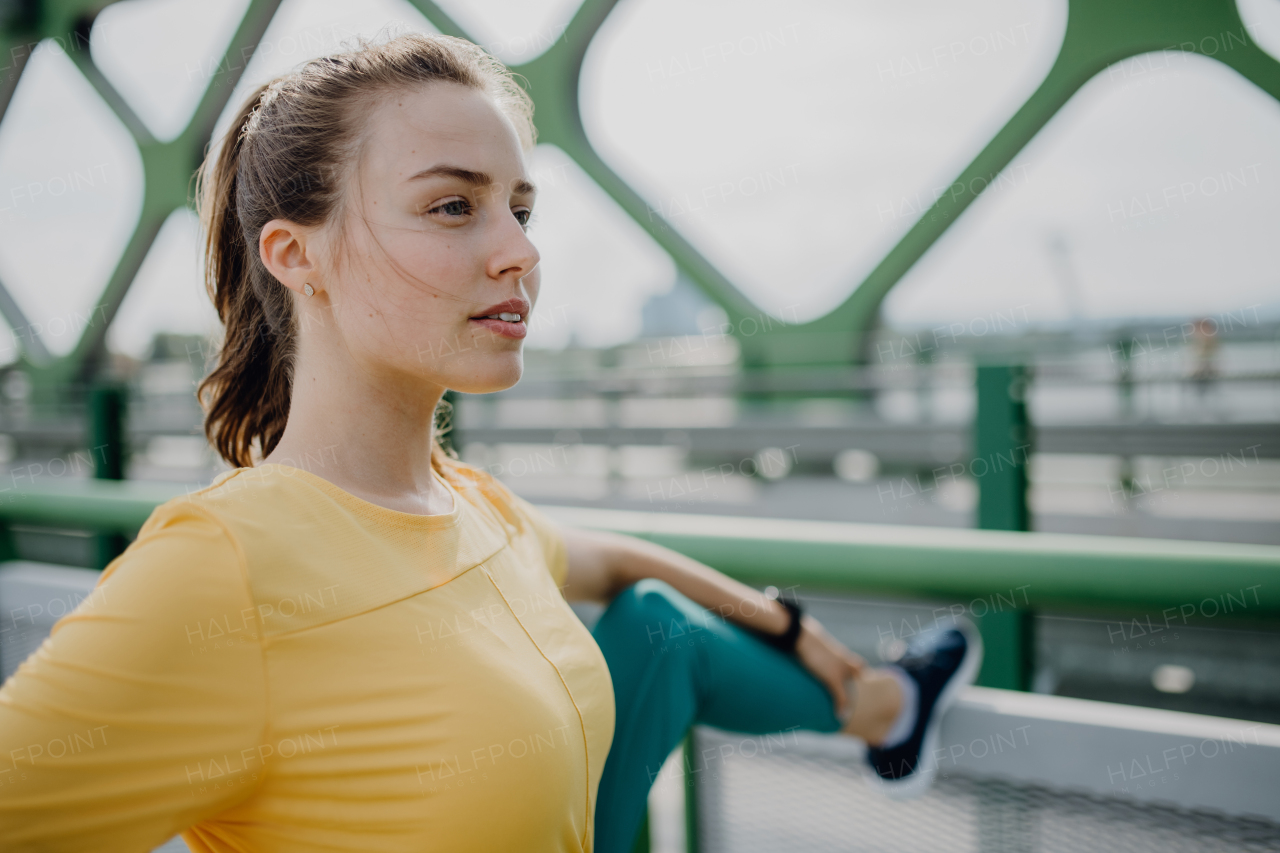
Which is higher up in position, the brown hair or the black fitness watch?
the brown hair

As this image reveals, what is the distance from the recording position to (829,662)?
4.22 ft

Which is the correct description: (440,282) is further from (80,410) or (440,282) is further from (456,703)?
(80,410)

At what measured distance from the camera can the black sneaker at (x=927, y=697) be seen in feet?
3.77

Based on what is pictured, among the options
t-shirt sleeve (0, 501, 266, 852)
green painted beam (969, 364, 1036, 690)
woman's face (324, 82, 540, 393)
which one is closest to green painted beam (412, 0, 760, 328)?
green painted beam (969, 364, 1036, 690)

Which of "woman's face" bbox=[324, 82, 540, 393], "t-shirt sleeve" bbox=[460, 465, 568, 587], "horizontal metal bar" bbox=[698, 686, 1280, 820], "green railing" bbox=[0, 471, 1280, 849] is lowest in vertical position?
"horizontal metal bar" bbox=[698, 686, 1280, 820]

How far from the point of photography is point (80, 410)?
26.1 feet

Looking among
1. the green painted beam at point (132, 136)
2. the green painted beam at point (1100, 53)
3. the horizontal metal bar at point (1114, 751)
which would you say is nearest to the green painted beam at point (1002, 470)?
the horizontal metal bar at point (1114, 751)

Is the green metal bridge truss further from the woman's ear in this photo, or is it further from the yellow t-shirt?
the yellow t-shirt

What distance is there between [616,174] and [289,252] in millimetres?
6375

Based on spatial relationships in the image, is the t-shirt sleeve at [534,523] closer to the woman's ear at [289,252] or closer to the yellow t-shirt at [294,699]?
the yellow t-shirt at [294,699]

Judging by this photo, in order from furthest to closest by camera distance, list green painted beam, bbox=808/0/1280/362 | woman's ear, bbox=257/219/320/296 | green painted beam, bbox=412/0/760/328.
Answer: green painted beam, bbox=412/0/760/328
green painted beam, bbox=808/0/1280/362
woman's ear, bbox=257/219/320/296

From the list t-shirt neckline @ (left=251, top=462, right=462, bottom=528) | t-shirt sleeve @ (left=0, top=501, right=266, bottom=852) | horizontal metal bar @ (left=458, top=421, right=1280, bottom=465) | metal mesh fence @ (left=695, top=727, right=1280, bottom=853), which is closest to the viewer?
t-shirt sleeve @ (left=0, top=501, right=266, bottom=852)

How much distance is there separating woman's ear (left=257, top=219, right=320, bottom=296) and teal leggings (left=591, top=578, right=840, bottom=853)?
0.61 m

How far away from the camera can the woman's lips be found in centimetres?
94
